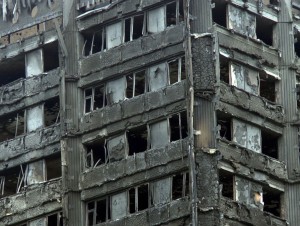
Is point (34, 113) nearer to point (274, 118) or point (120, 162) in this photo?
point (120, 162)

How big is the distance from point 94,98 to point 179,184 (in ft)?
22.1

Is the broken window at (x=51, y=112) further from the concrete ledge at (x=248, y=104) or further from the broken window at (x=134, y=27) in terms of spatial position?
the concrete ledge at (x=248, y=104)

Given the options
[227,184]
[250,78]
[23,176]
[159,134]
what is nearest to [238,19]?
[250,78]

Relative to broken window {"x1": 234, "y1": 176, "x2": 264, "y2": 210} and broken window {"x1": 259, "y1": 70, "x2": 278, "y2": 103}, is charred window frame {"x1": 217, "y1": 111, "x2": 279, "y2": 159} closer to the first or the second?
broken window {"x1": 234, "y1": 176, "x2": 264, "y2": 210}

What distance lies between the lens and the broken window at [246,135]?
56.2 meters

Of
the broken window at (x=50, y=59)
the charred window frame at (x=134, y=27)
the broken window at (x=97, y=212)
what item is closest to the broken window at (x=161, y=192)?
the broken window at (x=97, y=212)

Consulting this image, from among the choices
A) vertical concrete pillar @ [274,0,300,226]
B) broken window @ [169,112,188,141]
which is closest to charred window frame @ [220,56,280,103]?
vertical concrete pillar @ [274,0,300,226]

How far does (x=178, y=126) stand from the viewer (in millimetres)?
55781

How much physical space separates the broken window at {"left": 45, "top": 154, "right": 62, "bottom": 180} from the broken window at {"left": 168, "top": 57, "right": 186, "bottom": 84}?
7.08m

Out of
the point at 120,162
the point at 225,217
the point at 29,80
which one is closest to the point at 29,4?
the point at 29,80

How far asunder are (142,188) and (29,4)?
481 inches

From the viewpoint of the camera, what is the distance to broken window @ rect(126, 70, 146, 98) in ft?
189

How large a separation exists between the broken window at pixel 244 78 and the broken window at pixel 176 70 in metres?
2.31

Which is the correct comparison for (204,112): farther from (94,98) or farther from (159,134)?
(94,98)
